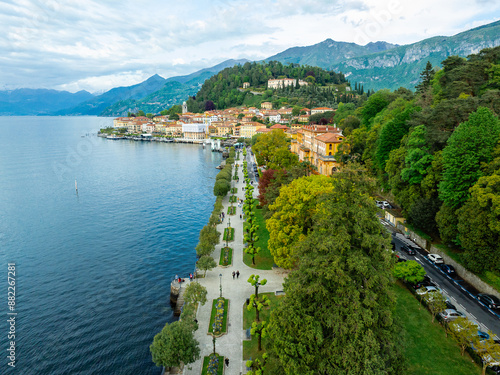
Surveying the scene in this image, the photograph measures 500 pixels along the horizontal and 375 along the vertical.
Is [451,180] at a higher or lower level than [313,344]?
higher

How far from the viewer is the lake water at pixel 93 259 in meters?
21.2

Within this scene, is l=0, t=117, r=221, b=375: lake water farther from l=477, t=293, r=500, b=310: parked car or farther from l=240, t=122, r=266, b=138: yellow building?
l=240, t=122, r=266, b=138: yellow building

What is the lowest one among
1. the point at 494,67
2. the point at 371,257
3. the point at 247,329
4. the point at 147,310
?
the point at 147,310

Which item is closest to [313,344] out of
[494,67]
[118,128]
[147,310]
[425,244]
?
[147,310]

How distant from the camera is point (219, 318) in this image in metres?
20.2

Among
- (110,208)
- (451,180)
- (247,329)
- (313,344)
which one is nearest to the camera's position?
(313,344)

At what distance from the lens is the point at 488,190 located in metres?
20.9

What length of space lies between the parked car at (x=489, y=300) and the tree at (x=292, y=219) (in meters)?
12.3

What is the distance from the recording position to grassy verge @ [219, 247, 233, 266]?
92.6 feet

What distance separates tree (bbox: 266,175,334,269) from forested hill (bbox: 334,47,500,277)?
5000 mm

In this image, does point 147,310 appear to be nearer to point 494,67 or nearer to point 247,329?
point 247,329

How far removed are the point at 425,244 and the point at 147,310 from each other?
1016 inches

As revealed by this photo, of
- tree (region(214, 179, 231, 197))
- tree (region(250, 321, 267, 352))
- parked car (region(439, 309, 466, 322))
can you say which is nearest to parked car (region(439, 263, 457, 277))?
parked car (region(439, 309, 466, 322))

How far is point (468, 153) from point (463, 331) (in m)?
14.6
